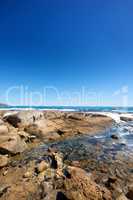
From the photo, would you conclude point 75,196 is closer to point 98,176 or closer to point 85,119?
point 98,176

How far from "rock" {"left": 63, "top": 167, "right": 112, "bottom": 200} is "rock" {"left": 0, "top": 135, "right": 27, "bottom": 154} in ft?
16.6

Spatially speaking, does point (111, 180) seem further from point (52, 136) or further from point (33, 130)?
point (33, 130)

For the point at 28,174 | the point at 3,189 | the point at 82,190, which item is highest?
the point at 82,190

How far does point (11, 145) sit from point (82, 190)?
6.19m

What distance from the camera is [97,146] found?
40.9ft

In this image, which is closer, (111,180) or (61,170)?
(111,180)

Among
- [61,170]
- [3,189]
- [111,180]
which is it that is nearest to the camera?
[3,189]

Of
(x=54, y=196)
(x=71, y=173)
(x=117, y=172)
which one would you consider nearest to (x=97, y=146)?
(x=117, y=172)

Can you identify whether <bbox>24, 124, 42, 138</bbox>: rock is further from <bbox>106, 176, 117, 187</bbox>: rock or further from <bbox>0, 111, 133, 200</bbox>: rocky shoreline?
<bbox>106, 176, 117, 187</bbox>: rock

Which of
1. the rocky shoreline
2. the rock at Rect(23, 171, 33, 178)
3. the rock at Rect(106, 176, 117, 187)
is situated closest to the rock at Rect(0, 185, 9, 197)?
the rocky shoreline

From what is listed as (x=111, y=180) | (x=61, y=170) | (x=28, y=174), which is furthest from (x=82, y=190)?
(x=28, y=174)

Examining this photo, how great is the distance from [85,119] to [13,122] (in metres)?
8.71

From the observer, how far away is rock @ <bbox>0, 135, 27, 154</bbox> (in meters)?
10.4

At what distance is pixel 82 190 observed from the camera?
5.73 meters
